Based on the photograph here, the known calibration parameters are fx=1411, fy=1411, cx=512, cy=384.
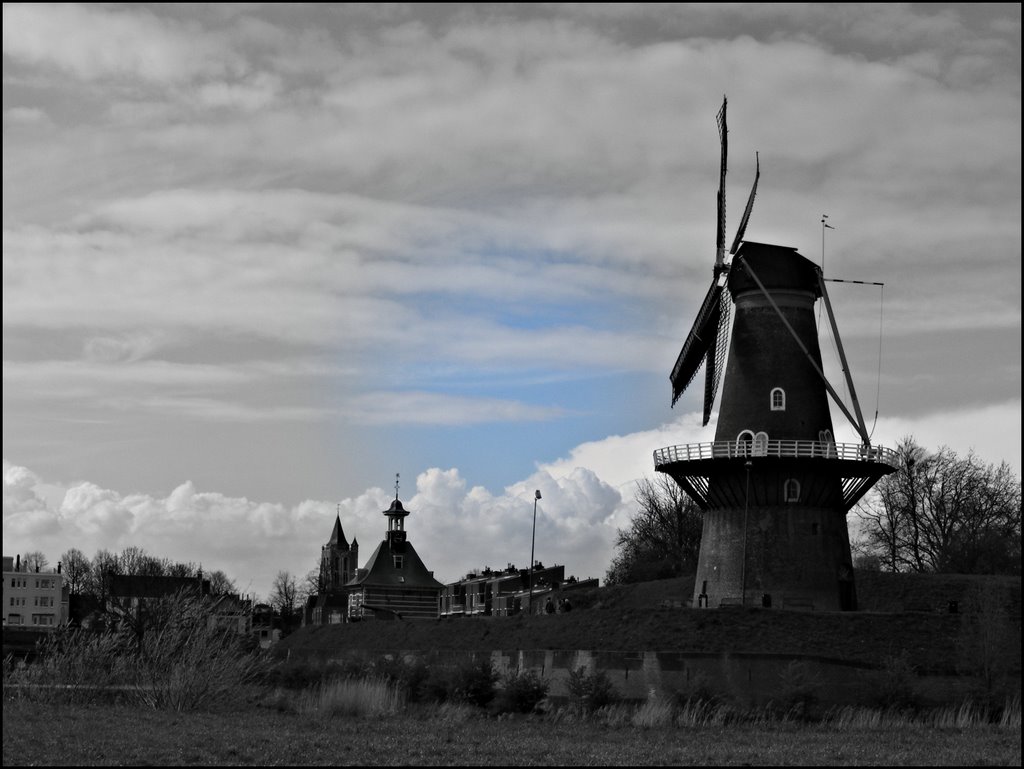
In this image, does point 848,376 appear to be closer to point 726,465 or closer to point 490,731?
point 726,465

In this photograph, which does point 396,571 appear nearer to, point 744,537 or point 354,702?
point 744,537

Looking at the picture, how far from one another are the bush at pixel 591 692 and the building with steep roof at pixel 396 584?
49.1m

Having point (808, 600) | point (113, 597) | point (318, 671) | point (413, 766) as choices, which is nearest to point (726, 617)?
point (808, 600)

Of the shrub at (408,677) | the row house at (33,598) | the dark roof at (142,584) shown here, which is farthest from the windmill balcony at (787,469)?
the row house at (33,598)

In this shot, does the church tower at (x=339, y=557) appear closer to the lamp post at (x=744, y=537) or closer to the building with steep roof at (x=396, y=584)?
the building with steep roof at (x=396, y=584)

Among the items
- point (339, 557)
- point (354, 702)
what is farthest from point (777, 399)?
point (339, 557)

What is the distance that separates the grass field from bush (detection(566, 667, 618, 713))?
401cm

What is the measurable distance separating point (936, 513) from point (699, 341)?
2057 centimetres

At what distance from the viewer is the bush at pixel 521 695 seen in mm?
32812

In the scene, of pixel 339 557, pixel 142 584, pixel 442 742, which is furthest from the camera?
pixel 339 557

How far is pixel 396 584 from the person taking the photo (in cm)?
8375

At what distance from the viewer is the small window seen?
1763 inches

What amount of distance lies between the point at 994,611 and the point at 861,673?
13.5 feet

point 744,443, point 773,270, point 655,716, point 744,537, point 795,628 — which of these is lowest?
point 655,716
